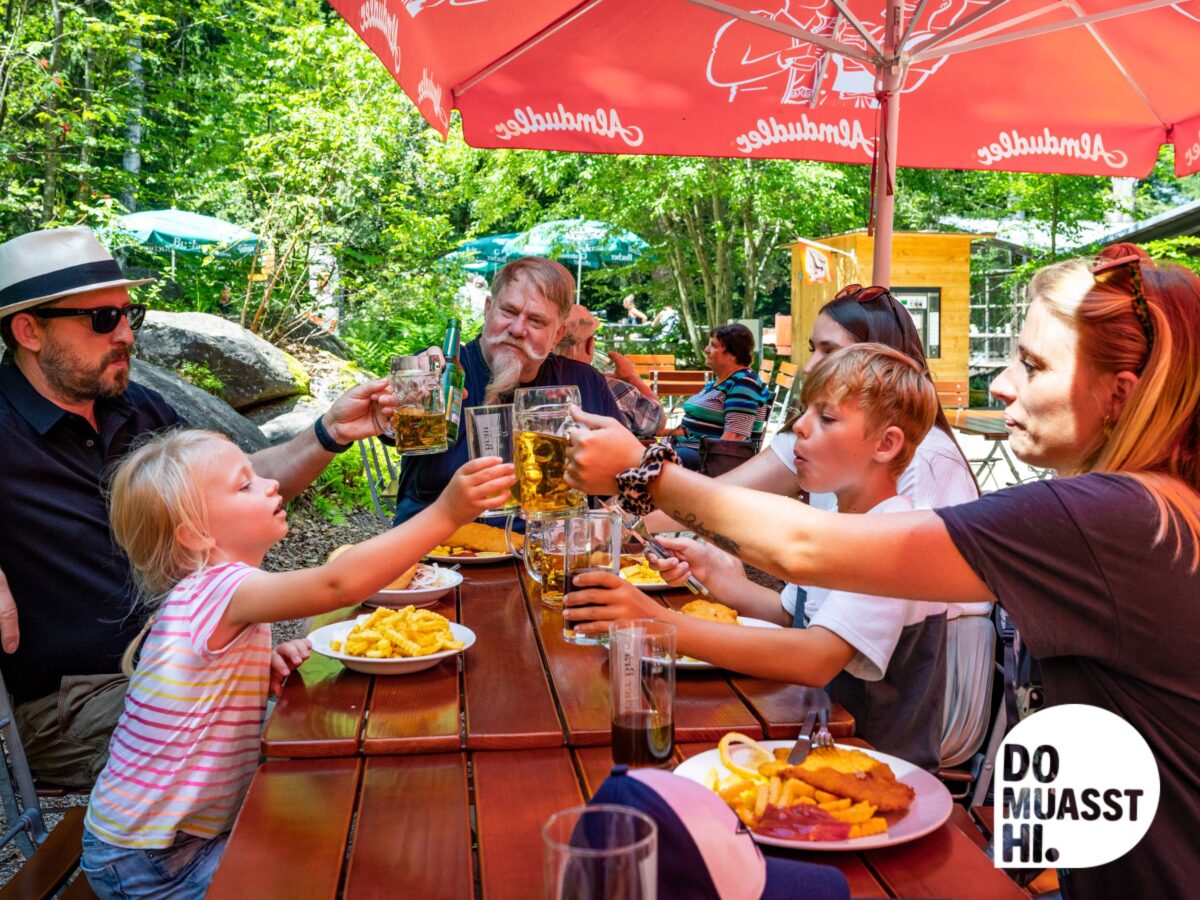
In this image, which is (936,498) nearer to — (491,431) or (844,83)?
(491,431)

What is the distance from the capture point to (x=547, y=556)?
237 cm

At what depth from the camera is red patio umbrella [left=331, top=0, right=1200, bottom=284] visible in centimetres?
445

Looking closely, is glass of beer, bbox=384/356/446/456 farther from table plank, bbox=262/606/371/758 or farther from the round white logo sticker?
the round white logo sticker

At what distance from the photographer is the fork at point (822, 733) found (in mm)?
1730

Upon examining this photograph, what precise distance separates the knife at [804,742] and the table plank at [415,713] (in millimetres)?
580

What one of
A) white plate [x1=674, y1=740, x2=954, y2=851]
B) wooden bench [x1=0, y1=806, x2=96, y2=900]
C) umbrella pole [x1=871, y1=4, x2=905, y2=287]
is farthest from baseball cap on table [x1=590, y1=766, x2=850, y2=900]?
umbrella pole [x1=871, y1=4, x2=905, y2=287]

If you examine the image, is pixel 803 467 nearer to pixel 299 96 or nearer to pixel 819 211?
pixel 299 96

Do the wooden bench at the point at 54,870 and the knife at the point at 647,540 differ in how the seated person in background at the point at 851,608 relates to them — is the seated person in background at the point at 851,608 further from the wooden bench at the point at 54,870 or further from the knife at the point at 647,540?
the wooden bench at the point at 54,870

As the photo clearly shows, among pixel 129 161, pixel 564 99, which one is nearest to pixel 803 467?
pixel 564 99

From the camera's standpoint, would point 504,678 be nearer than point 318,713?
No

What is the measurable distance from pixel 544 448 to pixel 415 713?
1.84 feet

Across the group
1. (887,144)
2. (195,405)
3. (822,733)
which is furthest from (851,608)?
(195,405)

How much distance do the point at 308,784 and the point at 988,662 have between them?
1.70m

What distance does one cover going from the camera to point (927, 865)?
4.58 feet
